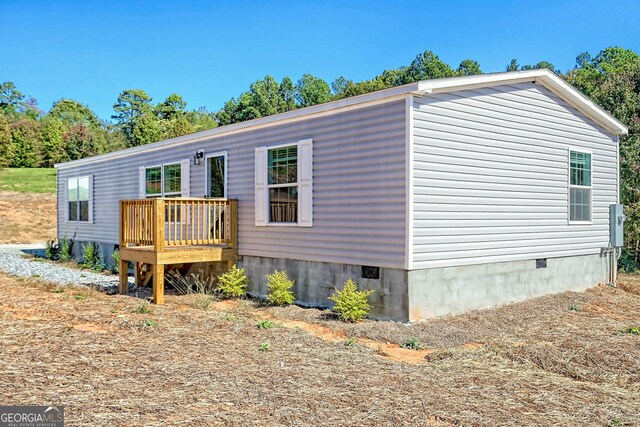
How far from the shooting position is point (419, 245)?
745cm

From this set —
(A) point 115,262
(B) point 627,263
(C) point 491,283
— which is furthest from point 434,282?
(A) point 115,262

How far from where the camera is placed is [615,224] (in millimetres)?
11297

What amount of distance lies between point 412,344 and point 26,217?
31.1 m

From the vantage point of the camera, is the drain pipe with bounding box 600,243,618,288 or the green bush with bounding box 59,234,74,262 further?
the green bush with bounding box 59,234,74,262

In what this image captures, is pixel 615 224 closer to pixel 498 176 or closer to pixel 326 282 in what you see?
pixel 498 176

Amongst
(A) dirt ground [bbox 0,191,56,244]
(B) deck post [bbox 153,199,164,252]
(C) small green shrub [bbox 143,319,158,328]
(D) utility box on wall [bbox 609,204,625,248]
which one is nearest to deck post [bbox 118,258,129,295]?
(B) deck post [bbox 153,199,164,252]

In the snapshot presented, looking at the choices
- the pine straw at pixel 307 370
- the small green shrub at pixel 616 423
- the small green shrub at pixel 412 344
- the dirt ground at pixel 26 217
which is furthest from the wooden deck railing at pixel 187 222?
the dirt ground at pixel 26 217

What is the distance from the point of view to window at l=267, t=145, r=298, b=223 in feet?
30.3

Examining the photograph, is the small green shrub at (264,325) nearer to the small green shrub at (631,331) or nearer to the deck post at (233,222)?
the deck post at (233,222)

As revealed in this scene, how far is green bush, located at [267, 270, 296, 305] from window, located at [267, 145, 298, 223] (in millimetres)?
1026

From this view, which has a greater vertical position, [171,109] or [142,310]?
[171,109]

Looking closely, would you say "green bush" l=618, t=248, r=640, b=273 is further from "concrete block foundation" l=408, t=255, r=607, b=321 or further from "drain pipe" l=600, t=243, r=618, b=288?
"concrete block foundation" l=408, t=255, r=607, b=321

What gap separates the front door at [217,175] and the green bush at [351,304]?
414 cm

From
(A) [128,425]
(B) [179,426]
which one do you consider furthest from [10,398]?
(B) [179,426]
